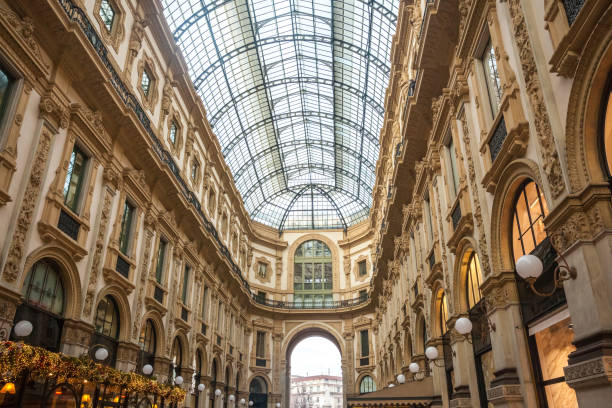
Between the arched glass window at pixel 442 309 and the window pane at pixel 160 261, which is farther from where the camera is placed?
the window pane at pixel 160 261

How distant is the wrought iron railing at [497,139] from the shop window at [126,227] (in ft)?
39.7

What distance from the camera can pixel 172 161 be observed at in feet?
66.2

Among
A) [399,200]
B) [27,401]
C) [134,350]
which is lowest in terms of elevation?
[27,401]

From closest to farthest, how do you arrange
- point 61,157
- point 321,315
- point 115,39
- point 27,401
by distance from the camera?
point 27,401, point 61,157, point 115,39, point 321,315

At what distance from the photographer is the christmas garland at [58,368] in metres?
8.38

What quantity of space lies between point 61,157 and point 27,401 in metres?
5.94

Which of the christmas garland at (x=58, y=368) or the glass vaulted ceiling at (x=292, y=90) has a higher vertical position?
the glass vaulted ceiling at (x=292, y=90)

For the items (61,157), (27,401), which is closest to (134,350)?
(27,401)

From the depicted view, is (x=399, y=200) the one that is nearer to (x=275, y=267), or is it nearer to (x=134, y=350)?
(x=134, y=350)

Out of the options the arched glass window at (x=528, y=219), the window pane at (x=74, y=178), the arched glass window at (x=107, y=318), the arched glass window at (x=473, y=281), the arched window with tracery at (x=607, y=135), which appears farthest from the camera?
the arched glass window at (x=107, y=318)

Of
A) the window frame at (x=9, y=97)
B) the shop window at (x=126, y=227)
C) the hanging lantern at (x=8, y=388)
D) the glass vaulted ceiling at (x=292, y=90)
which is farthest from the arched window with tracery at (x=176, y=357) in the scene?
the glass vaulted ceiling at (x=292, y=90)

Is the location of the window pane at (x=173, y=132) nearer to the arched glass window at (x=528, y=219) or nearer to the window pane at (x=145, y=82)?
the window pane at (x=145, y=82)

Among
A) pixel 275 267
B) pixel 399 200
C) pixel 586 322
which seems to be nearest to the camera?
pixel 586 322

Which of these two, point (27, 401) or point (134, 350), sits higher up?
point (134, 350)
